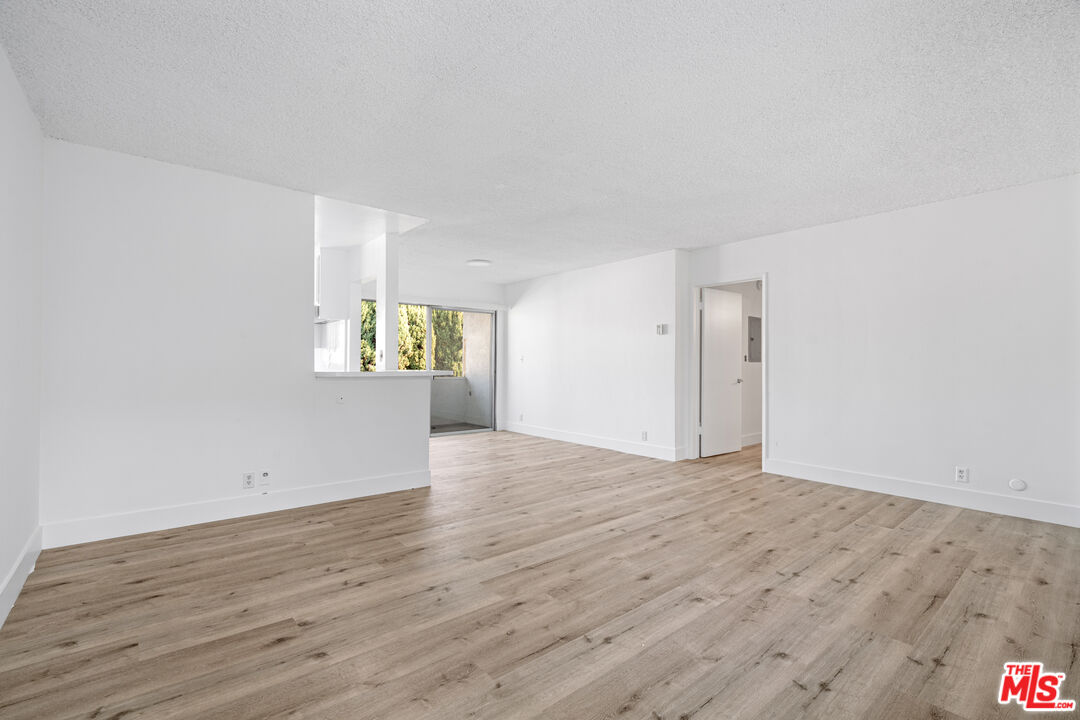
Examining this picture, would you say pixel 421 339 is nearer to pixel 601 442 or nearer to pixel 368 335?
pixel 368 335

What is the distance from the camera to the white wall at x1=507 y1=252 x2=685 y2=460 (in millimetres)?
6102

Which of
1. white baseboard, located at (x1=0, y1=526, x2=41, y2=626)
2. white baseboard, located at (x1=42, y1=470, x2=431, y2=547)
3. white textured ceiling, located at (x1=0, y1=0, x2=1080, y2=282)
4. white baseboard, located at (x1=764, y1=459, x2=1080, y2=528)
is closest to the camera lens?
white textured ceiling, located at (x1=0, y1=0, x2=1080, y2=282)

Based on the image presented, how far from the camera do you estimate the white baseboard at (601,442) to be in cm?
603

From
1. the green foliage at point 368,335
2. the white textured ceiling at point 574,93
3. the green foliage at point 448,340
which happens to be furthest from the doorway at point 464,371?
the white textured ceiling at point 574,93

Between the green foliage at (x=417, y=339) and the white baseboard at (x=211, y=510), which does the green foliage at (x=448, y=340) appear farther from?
the white baseboard at (x=211, y=510)

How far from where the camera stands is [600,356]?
22.8 feet

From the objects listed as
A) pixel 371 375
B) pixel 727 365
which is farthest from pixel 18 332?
pixel 727 365

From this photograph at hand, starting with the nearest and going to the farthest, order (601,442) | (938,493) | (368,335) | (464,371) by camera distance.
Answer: (938,493) < (601,442) < (368,335) < (464,371)

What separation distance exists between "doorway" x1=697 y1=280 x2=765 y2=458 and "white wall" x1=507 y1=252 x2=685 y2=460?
0.46m

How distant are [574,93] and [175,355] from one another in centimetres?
Result: 310

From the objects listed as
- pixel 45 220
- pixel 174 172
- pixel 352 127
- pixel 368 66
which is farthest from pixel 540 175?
pixel 45 220

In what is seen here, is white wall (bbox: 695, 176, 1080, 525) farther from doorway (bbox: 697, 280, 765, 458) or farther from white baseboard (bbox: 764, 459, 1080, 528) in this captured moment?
doorway (bbox: 697, 280, 765, 458)

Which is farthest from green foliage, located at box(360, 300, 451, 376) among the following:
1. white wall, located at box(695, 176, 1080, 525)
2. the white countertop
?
white wall, located at box(695, 176, 1080, 525)

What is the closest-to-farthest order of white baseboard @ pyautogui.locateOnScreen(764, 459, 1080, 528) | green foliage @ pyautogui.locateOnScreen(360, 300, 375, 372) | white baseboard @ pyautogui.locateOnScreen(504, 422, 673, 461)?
white baseboard @ pyautogui.locateOnScreen(764, 459, 1080, 528), white baseboard @ pyautogui.locateOnScreen(504, 422, 673, 461), green foliage @ pyautogui.locateOnScreen(360, 300, 375, 372)
